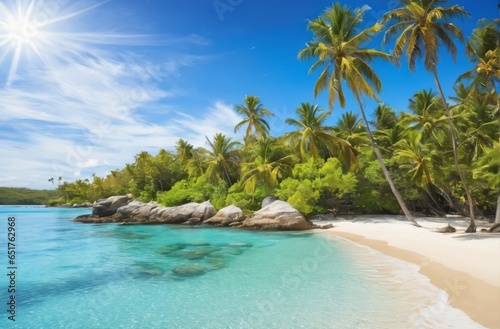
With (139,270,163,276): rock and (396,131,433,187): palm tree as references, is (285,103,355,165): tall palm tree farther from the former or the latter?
(139,270,163,276): rock

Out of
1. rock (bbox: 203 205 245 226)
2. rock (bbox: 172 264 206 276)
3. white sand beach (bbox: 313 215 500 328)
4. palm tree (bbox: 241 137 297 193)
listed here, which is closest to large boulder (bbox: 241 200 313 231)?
rock (bbox: 203 205 245 226)

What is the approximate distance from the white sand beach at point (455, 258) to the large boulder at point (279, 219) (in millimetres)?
3136

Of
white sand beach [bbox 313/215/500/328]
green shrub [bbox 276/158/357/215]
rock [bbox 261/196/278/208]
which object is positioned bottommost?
white sand beach [bbox 313/215/500/328]

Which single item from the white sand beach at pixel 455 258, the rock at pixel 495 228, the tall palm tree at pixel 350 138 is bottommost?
the white sand beach at pixel 455 258

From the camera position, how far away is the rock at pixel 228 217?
76.6 feet

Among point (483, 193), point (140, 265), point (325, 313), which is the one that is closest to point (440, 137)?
point (483, 193)

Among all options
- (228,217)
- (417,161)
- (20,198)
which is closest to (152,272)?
(417,161)

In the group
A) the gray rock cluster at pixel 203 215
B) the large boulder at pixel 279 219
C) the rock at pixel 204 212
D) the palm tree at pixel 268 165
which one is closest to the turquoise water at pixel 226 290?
the large boulder at pixel 279 219

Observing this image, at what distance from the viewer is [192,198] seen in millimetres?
31203

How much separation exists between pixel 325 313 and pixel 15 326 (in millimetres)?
6080

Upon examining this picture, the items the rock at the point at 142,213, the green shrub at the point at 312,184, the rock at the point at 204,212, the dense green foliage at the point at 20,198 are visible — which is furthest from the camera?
the dense green foliage at the point at 20,198

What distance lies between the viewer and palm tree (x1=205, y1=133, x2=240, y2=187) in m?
29.7

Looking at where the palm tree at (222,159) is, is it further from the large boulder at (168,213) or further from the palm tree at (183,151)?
the palm tree at (183,151)

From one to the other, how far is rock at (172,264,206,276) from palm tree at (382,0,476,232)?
11.5 metres
